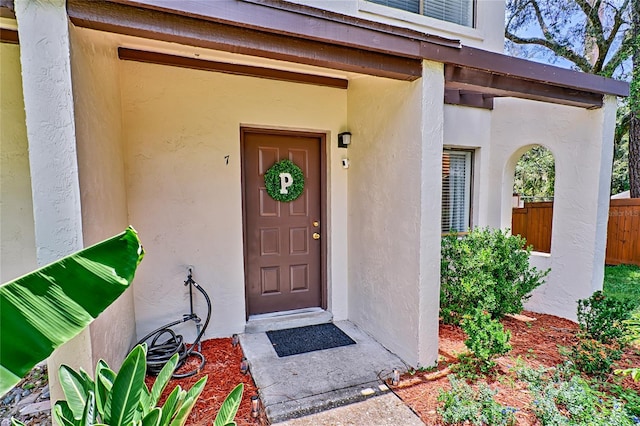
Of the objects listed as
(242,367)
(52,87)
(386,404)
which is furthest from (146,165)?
(386,404)

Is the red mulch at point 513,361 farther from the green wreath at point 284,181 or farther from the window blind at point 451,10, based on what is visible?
the window blind at point 451,10

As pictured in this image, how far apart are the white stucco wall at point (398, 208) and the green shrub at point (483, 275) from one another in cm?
85

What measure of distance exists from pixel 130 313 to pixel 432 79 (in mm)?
3668

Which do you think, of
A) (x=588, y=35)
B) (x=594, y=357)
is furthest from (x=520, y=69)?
(x=588, y=35)

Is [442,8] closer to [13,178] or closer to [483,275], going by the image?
[483,275]

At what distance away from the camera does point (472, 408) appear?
226 centimetres

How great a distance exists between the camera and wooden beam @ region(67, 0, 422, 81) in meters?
1.95

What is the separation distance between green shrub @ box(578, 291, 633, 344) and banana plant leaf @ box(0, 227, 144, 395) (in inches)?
167

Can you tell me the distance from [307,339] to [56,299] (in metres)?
2.92

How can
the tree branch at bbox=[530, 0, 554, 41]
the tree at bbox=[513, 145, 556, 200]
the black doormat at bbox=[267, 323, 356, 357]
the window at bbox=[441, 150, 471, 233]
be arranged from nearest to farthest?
the black doormat at bbox=[267, 323, 356, 357] < the window at bbox=[441, 150, 471, 233] < the tree branch at bbox=[530, 0, 554, 41] < the tree at bbox=[513, 145, 556, 200]

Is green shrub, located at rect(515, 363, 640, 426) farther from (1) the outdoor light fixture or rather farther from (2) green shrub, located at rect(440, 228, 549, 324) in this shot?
(1) the outdoor light fixture

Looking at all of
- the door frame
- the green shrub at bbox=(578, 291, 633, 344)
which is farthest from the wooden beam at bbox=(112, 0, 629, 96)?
the green shrub at bbox=(578, 291, 633, 344)

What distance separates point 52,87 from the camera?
1811 mm

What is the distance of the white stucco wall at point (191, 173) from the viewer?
10.7 feet
